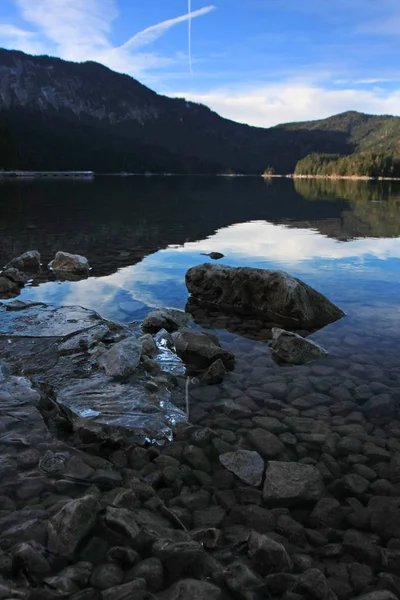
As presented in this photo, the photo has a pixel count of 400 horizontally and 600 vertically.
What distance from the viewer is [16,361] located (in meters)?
9.23

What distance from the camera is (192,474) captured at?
5.99 m

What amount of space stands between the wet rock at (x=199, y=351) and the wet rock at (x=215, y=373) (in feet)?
1.69

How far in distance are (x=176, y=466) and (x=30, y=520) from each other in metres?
2.00

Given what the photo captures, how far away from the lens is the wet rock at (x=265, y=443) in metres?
6.52

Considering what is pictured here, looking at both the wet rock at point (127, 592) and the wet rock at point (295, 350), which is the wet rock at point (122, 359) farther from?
the wet rock at point (127, 592)

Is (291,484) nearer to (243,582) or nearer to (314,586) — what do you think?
(314,586)

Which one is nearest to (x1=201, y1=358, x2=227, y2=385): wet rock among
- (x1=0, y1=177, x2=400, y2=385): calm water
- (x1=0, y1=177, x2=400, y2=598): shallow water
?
→ (x1=0, y1=177, x2=400, y2=598): shallow water

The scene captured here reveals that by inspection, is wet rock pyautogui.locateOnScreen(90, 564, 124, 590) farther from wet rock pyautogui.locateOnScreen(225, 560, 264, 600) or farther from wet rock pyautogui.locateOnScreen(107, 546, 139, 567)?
wet rock pyautogui.locateOnScreen(225, 560, 264, 600)

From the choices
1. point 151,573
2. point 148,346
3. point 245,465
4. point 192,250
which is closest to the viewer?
point 151,573

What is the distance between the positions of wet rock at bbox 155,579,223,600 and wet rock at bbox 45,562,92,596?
2.45ft

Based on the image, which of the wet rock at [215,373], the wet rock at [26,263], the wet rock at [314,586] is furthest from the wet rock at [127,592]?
the wet rock at [26,263]

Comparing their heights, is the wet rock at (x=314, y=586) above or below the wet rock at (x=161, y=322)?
below

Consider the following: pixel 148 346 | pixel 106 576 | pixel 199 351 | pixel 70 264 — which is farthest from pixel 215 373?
pixel 70 264

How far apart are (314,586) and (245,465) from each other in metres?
2.08
